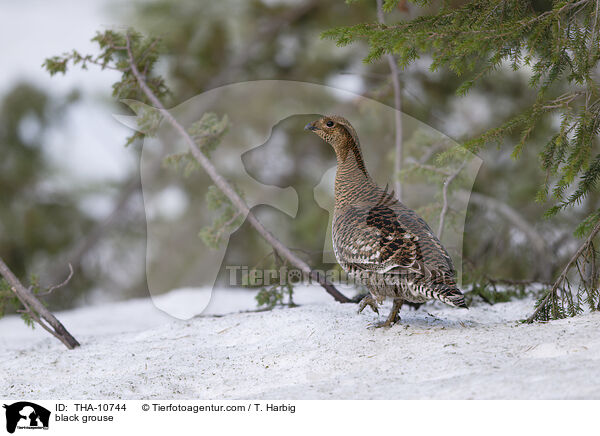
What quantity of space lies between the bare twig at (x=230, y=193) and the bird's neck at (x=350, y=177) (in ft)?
1.94

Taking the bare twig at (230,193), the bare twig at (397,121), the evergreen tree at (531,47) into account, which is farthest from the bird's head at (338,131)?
the bare twig at (397,121)

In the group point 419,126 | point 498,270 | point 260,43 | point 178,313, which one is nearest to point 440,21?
point 419,126

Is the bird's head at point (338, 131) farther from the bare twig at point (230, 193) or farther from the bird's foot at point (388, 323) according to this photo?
the bird's foot at point (388, 323)

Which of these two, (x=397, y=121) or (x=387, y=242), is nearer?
(x=387, y=242)

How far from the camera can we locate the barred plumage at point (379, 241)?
232 centimetres

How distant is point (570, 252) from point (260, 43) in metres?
4.07

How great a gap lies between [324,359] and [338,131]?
1123mm

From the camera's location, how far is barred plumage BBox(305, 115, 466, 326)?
232cm

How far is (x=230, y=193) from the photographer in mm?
3299

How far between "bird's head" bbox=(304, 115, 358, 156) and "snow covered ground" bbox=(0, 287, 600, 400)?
36.0 inches
